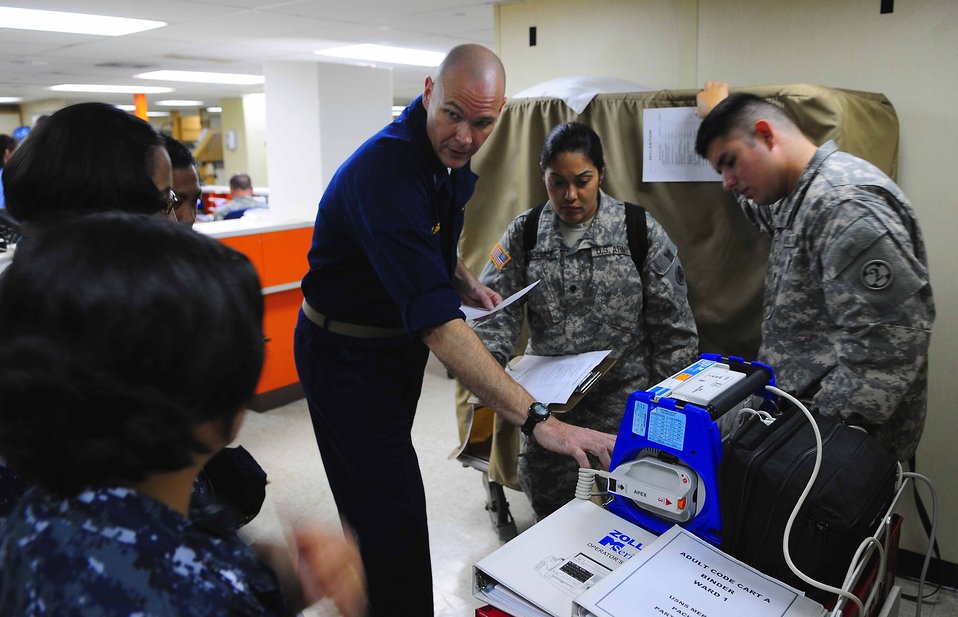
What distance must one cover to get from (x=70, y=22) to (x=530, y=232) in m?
3.87

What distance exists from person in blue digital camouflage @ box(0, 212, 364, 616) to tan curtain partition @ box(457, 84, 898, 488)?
6.11ft

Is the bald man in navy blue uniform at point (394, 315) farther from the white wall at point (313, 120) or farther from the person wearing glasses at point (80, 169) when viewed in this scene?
the white wall at point (313, 120)

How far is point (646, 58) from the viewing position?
2.71 metres

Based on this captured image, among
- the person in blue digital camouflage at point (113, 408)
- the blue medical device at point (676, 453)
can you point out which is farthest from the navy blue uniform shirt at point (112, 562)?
the blue medical device at point (676, 453)

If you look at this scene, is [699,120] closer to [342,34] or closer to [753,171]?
[753,171]

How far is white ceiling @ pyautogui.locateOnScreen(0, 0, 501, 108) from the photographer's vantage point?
12.3 ft

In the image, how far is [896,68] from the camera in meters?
2.16

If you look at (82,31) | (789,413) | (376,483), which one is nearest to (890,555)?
(789,413)

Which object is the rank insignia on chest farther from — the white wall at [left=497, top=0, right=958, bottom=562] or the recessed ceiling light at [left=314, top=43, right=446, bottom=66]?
the recessed ceiling light at [left=314, top=43, right=446, bottom=66]

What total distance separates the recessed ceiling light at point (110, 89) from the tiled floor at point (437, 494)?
6517 mm

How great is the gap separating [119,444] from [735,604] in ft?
2.64

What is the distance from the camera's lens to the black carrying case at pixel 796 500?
1008 millimetres

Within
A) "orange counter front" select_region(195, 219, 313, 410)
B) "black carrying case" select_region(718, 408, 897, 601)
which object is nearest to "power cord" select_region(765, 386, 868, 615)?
"black carrying case" select_region(718, 408, 897, 601)

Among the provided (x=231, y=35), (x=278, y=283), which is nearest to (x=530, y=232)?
(x=278, y=283)
